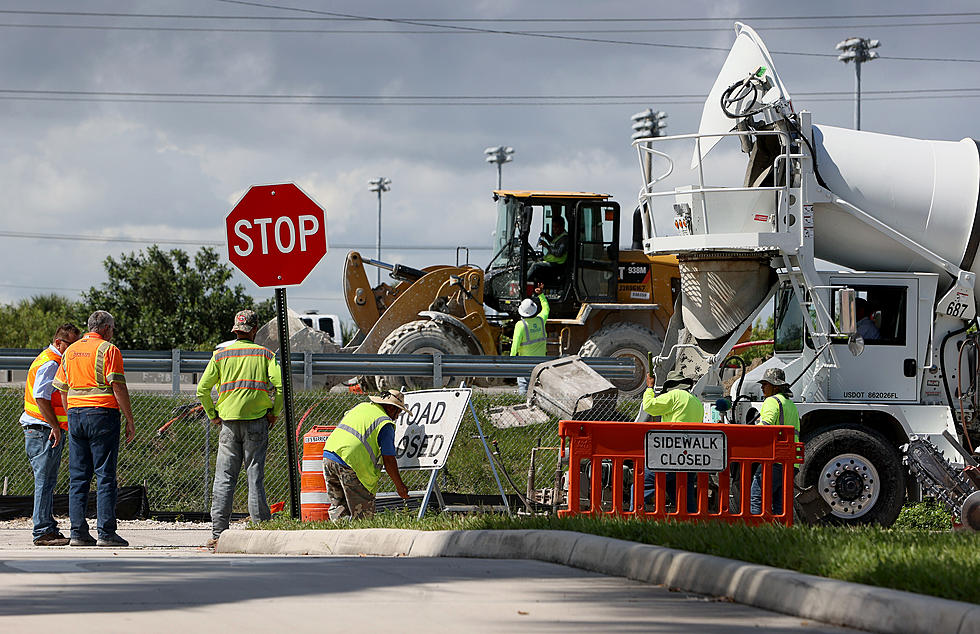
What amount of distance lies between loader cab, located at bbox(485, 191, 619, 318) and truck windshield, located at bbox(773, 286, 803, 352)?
7690mm

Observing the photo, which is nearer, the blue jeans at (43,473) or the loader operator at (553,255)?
the blue jeans at (43,473)

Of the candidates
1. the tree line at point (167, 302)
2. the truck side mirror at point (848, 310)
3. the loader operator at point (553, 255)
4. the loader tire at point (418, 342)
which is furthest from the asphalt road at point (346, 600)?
the tree line at point (167, 302)

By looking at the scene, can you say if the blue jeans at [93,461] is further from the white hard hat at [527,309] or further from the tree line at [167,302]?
the tree line at [167,302]

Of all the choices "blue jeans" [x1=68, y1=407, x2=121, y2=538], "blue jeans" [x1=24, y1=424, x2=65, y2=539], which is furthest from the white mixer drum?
"blue jeans" [x1=24, y1=424, x2=65, y2=539]

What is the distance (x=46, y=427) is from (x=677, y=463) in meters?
5.39

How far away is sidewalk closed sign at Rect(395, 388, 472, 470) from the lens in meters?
11.3

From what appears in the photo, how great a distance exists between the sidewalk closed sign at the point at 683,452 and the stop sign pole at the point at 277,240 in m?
2.99

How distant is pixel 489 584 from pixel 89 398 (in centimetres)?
519

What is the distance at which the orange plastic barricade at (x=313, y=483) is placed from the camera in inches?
461

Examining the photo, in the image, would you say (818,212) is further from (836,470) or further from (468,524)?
(468,524)

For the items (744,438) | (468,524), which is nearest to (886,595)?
(468,524)

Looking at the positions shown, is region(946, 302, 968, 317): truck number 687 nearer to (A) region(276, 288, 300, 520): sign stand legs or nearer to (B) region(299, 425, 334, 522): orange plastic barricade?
(B) region(299, 425, 334, 522): orange plastic barricade

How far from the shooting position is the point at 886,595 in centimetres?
552

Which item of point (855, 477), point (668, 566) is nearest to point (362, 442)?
point (668, 566)
